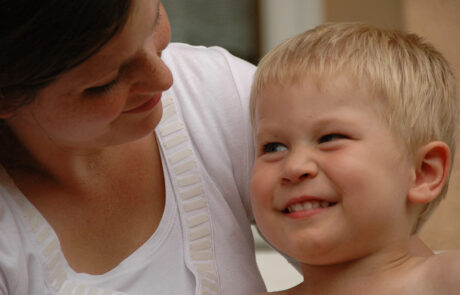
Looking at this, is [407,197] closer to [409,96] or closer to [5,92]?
[409,96]

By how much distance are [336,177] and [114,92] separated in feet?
1.20

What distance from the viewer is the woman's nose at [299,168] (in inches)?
43.6

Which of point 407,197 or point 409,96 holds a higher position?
point 409,96

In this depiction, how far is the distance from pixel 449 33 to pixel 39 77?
1.72m

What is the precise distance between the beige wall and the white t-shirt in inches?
45.1

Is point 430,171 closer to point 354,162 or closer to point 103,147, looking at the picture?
point 354,162

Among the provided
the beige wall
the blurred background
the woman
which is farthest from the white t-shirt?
the beige wall

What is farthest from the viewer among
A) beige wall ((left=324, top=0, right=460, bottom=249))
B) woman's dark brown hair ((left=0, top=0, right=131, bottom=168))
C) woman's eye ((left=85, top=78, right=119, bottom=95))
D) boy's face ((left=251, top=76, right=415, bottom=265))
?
beige wall ((left=324, top=0, right=460, bottom=249))

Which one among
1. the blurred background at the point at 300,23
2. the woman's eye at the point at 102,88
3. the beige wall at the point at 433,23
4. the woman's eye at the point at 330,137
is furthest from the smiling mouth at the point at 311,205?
the beige wall at the point at 433,23

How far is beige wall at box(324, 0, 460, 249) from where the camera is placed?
2332mm

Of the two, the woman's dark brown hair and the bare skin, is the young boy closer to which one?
the bare skin

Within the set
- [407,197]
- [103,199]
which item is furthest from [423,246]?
[103,199]

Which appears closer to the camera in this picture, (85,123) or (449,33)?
(85,123)

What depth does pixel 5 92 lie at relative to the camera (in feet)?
3.30
